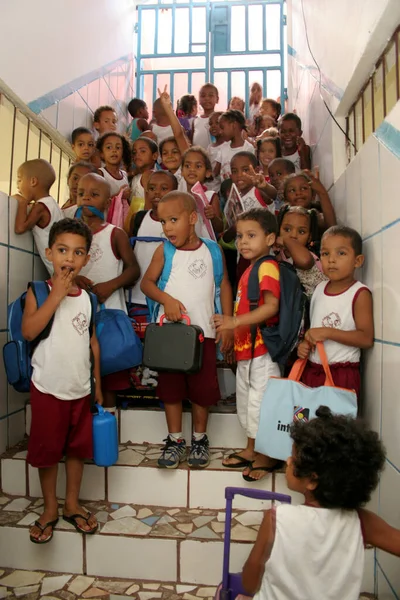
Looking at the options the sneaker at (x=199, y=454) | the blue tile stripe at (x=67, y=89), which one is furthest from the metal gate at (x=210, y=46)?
the sneaker at (x=199, y=454)

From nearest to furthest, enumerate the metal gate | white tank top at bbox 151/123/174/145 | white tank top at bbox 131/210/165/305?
white tank top at bbox 131/210/165/305 → white tank top at bbox 151/123/174/145 → the metal gate

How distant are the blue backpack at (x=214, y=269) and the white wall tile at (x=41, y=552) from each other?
989 millimetres

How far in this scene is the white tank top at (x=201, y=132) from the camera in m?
4.61

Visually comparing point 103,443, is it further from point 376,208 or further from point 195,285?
point 376,208

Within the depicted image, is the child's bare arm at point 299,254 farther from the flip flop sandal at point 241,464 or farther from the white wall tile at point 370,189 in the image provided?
the flip flop sandal at point 241,464

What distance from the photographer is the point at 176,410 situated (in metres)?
2.19

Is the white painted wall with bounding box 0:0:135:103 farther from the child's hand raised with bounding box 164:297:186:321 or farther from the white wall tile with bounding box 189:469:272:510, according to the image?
the white wall tile with bounding box 189:469:272:510

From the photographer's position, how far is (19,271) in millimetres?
2402

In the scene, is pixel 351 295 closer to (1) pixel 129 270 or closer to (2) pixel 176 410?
(2) pixel 176 410

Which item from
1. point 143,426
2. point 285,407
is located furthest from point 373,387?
point 143,426

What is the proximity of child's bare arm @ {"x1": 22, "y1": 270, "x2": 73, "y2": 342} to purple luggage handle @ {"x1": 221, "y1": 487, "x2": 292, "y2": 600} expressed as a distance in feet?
3.19

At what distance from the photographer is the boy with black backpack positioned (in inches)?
78.7

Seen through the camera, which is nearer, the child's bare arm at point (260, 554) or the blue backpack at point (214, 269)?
the child's bare arm at point (260, 554)

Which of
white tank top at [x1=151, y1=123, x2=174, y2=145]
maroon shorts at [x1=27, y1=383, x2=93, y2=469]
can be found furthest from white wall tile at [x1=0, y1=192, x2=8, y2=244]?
Result: white tank top at [x1=151, y1=123, x2=174, y2=145]
